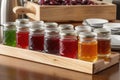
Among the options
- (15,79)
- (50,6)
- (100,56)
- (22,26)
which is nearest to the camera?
(15,79)

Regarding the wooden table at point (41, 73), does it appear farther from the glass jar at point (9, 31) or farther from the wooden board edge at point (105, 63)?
the glass jar at point (9, 31)

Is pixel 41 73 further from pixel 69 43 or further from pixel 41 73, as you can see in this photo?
pixel 69 43

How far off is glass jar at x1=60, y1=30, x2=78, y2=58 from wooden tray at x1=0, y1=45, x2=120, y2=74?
0.03 m

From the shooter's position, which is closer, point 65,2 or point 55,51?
point 55,51

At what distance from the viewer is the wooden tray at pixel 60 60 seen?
103 centimetres

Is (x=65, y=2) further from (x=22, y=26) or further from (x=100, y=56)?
(x=100, y=56)

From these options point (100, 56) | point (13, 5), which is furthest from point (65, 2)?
point (100, 56)

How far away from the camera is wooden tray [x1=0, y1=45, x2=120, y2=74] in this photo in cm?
103

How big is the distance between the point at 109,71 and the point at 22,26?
0.36 metres

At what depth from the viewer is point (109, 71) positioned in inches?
41.9

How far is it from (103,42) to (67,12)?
75 cm

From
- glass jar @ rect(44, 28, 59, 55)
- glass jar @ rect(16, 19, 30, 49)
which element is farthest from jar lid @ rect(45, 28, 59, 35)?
glass jar @ rect(16, 19, 30, 49)

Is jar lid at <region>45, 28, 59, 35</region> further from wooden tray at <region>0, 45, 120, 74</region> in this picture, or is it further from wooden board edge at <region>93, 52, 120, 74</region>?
wooden board edge at <region>93, 52, 120, 74</region>

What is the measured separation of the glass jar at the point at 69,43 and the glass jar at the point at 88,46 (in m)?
0.03
